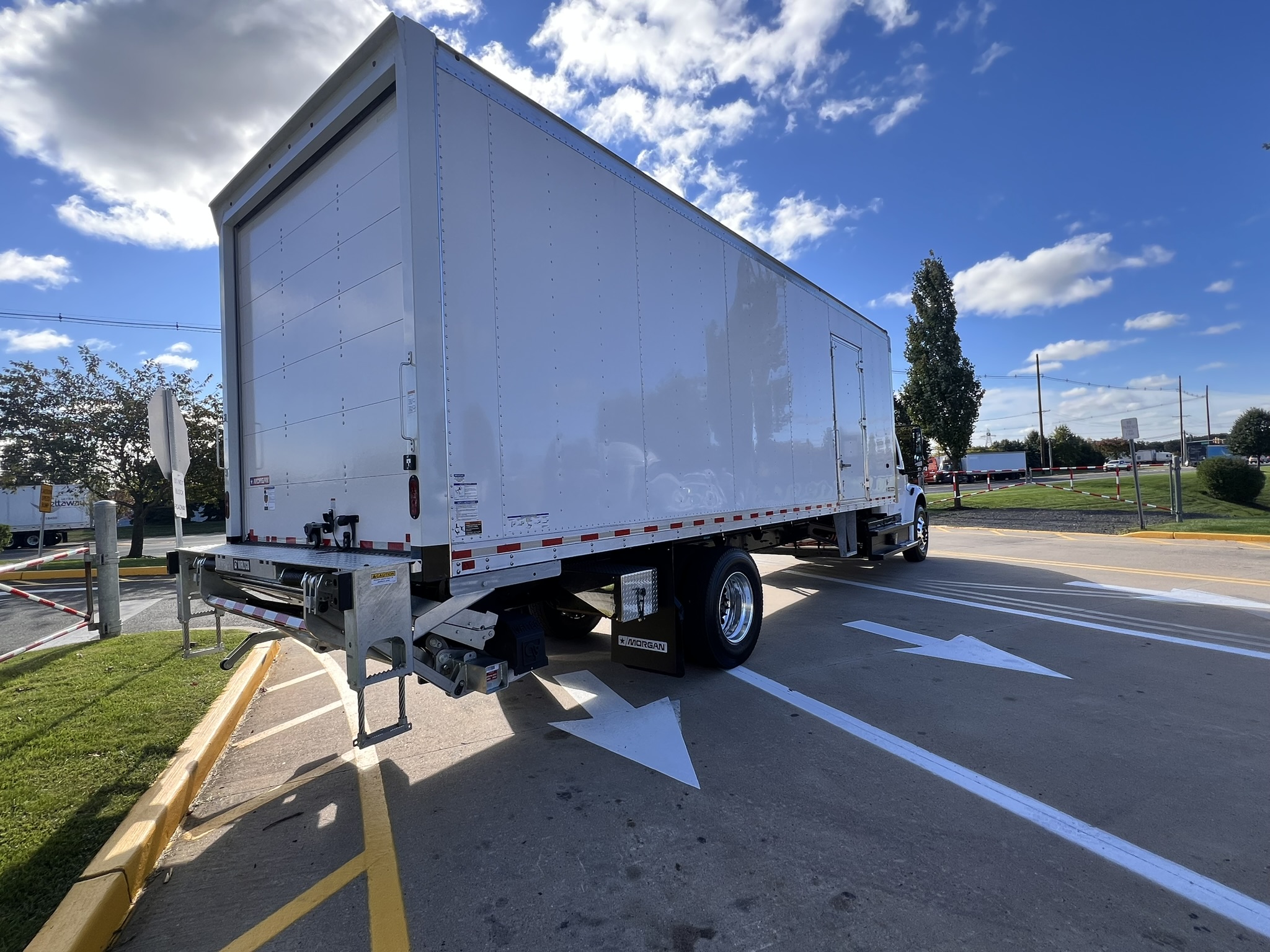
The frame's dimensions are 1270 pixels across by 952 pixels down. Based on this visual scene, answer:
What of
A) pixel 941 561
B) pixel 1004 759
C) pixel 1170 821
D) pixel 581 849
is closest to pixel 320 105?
pixel 581 849

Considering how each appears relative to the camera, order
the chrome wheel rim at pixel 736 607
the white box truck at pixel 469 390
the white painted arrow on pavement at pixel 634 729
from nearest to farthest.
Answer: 1. the white box truck at pixel 469 390
2. the white painted arrow on pavement at pixel 634 729
3. the chrome wheel rim at pixel 736 607

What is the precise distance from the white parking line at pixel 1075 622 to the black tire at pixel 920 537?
2258 millimetres

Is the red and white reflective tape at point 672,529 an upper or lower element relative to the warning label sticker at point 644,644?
upper

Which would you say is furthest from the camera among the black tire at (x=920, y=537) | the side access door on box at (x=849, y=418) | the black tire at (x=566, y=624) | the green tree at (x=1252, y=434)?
the green tree at (x=1252, y=434)

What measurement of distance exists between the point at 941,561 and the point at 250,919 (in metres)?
12.0

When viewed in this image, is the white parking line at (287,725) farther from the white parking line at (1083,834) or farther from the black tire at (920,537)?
the black tire at (920,537)

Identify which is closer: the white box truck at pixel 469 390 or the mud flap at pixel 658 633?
the white box truck at pixel 469 390

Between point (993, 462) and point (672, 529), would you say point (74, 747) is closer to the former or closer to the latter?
point (672, 529)

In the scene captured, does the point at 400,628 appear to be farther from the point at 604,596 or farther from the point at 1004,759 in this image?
the point at 1004,759

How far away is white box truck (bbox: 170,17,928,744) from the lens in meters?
3.29

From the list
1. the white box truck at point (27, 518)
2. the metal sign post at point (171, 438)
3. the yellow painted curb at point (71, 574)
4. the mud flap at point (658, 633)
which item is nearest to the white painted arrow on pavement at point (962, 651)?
the mud flap at point (658, 633)

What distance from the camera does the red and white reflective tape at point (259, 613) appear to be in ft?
→ 12.7

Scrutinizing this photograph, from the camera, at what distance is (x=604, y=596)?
15.5 ft

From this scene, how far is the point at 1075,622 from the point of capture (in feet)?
22.8
